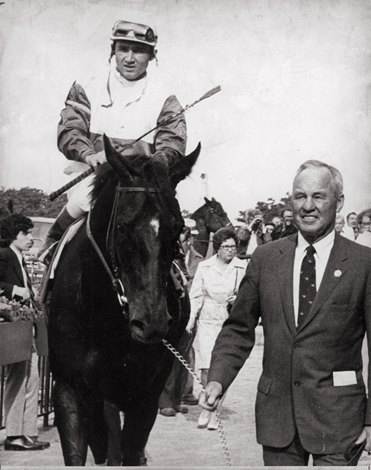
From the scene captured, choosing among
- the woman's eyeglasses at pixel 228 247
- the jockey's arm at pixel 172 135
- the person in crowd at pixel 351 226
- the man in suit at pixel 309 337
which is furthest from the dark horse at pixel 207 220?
the man in suit at pixel 309 337

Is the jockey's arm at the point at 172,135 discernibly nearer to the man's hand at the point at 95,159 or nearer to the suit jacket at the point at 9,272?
the man's hand at the point at 95,159

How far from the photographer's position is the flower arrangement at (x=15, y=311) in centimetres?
500

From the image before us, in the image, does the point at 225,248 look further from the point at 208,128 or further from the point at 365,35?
the point at 365,35

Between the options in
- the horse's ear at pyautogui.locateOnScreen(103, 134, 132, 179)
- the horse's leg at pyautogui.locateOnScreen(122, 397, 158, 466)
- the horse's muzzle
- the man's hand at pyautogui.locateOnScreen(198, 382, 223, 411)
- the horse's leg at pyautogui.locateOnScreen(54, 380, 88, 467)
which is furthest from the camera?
the horse's leg at pyautogui.locateOnScreen(122, 397, 158, 466)

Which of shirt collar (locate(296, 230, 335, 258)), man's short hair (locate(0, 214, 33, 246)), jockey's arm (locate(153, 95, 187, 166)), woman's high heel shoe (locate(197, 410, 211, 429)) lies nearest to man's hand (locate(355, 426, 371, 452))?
shirt collar (locate(296, 230, 335, 258))

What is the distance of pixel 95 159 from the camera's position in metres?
4.93

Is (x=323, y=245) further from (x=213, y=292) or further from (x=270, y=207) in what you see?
(x=213, y=292)

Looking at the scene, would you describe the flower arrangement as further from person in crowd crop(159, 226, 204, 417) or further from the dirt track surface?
person in crowd crop(159, 226, 204, 417)

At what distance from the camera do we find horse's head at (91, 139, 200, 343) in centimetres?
399

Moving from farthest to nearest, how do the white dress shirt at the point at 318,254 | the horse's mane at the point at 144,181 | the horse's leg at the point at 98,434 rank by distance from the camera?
the horse's leg at the point at 98,434 → the horse's mane at the point at 144,181 → the white dress shirt at the point at 318,254

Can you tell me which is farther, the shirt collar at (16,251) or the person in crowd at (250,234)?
the shirt collar at (16,251)

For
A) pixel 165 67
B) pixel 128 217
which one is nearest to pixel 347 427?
pixel 128 217

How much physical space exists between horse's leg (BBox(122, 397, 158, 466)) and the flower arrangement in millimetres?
892

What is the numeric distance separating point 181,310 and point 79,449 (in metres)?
1.01
